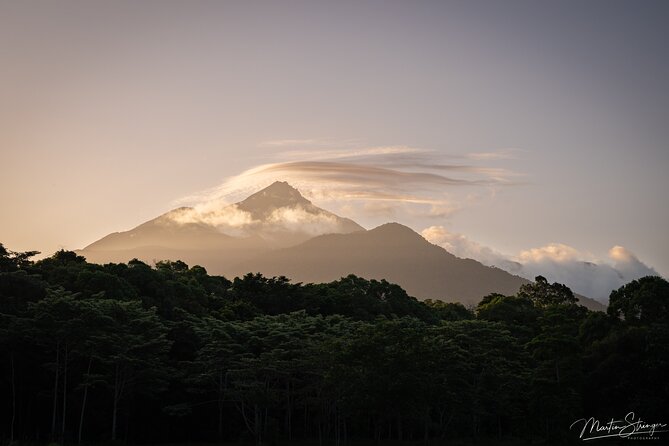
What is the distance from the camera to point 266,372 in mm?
51844

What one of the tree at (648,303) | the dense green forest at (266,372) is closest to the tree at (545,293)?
the tree at (648,303)

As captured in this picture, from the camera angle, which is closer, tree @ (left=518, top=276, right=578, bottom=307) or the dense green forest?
the dense green forest

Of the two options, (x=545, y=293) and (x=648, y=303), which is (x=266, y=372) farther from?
(x=545, y=293)

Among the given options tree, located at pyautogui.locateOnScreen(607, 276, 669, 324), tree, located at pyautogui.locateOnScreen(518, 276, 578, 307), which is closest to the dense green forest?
tree, located at pyautogui.locateOnScreen(607, 276, 669, 324)

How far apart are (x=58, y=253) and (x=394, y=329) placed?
4127cm

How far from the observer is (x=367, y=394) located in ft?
154

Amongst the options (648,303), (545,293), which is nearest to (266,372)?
(648,303)

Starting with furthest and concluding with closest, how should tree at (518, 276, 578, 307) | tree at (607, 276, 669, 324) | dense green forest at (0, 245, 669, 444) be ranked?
tree at (518, 276, 578, 307) < tree at (607, 276, 669, 324) < dense green forest at (0, 245, 669, 444)

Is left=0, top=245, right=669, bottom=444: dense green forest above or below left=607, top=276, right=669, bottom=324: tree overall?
below

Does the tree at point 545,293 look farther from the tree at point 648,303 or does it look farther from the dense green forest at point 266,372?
the dense green forest at point 266,372

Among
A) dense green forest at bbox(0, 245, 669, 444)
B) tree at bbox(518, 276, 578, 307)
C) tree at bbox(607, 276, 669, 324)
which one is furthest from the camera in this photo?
tree at bbox(518, 276, 578, 307)

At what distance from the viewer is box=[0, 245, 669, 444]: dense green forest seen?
47.9 meters

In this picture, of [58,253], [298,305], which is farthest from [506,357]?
[58,253]

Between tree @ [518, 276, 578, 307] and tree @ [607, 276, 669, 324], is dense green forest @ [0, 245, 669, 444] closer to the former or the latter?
tree @ [607, 276, 669, 324]
